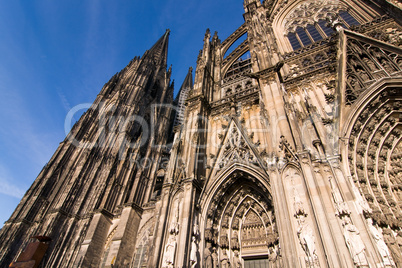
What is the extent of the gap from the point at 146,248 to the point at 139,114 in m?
17.8

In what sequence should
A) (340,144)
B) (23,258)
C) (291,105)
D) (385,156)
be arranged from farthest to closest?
(23,258) < (291,105) < (385,156) < (340,144)

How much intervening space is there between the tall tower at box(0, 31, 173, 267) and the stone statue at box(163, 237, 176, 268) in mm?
7458

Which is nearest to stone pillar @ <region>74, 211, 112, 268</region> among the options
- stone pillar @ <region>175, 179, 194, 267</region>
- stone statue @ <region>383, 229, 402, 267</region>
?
stone pillar @ <region>175, 179, 194, 267</region>

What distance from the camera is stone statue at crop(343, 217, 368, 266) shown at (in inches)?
181

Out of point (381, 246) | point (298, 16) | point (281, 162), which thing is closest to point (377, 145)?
point (281, 162)

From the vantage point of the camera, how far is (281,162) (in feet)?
22.1

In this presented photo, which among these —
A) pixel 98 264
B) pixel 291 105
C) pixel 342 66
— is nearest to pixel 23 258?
pixel 98 264

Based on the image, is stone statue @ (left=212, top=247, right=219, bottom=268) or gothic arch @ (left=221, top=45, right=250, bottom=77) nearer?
stone statue @ (left=212, top=247, right=219, bottom=268)

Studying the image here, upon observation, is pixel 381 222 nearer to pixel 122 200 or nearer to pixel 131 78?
Result: pixel 122 200

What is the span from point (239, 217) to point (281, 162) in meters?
2.78

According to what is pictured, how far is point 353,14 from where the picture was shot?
41.6 feet

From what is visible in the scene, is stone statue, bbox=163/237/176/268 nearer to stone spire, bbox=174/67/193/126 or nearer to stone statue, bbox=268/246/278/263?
stone statue, bbox=268/246/278/263

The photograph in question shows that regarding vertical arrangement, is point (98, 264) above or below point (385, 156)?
below

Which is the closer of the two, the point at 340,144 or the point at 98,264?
the point at 340,144
